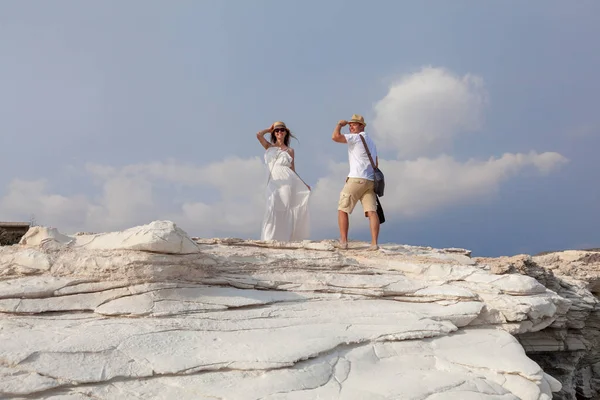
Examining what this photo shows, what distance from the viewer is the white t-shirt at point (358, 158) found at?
802cm

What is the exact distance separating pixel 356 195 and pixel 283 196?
149cm

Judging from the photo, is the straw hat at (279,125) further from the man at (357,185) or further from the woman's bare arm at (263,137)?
the man at (357,185)

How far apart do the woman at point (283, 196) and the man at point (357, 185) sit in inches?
43.6

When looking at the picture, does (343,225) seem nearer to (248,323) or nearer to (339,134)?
(339,134)

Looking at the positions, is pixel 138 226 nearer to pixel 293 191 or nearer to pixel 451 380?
pixel 451 380

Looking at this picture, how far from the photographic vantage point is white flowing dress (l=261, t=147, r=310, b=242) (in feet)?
28.7

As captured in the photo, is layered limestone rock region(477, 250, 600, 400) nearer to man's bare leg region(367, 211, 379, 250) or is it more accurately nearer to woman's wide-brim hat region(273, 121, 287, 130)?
man's bare leg region(367, 211, 379, 250)

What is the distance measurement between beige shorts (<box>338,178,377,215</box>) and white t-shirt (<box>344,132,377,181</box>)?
0.11 metres

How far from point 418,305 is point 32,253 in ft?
14.7

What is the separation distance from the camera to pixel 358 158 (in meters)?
8.04

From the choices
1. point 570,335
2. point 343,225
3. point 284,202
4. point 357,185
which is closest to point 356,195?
point 357,185

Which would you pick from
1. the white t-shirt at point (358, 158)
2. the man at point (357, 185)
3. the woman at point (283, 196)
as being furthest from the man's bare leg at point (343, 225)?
the woman at point (283, 196)

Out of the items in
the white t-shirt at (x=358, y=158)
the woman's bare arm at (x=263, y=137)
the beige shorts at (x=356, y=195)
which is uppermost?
the woman's bare arm at (x=263, y=137)

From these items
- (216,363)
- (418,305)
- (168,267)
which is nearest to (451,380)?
(418,305)
